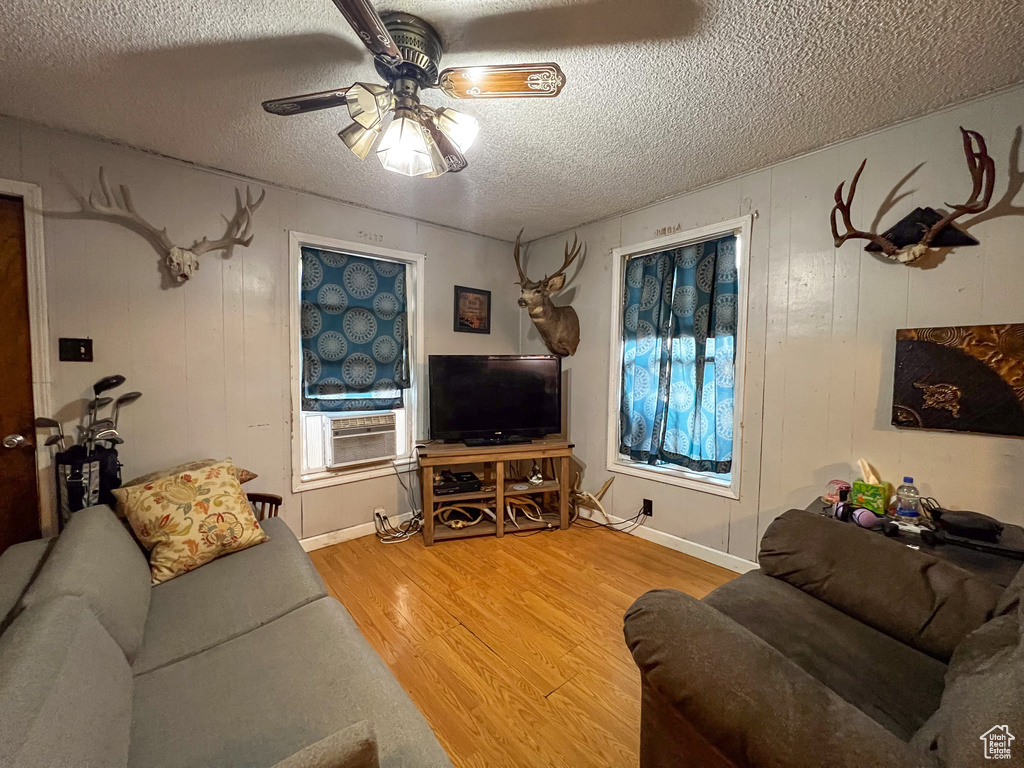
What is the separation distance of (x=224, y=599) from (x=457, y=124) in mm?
2032

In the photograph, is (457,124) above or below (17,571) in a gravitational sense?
above

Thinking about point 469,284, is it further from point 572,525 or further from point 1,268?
point 1,268

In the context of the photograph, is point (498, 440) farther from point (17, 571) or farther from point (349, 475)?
point (17, 571)

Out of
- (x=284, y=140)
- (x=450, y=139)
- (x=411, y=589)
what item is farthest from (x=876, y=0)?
(x=411, y=589)

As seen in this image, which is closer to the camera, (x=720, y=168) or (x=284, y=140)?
(x=284, y=140)

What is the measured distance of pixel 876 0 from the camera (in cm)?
124

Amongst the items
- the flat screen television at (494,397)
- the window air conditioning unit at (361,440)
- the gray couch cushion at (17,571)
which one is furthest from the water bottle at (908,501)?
the gray couch cushion at (17,571)

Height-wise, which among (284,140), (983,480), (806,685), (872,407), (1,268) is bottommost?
(806,685)

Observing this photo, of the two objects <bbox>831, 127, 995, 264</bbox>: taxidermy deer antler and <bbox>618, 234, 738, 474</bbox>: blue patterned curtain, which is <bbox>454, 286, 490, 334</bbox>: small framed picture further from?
<bbox>831, 127, 995, 264</bbox>: taxidermy deer antler

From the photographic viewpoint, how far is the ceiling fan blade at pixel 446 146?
1.49 meters

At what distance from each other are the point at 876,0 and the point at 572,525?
321 centimetres

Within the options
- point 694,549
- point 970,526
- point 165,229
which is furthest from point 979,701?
point 165,229

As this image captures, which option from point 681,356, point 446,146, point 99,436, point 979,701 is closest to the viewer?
point 979,701

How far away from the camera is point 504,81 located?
50.8 inches
